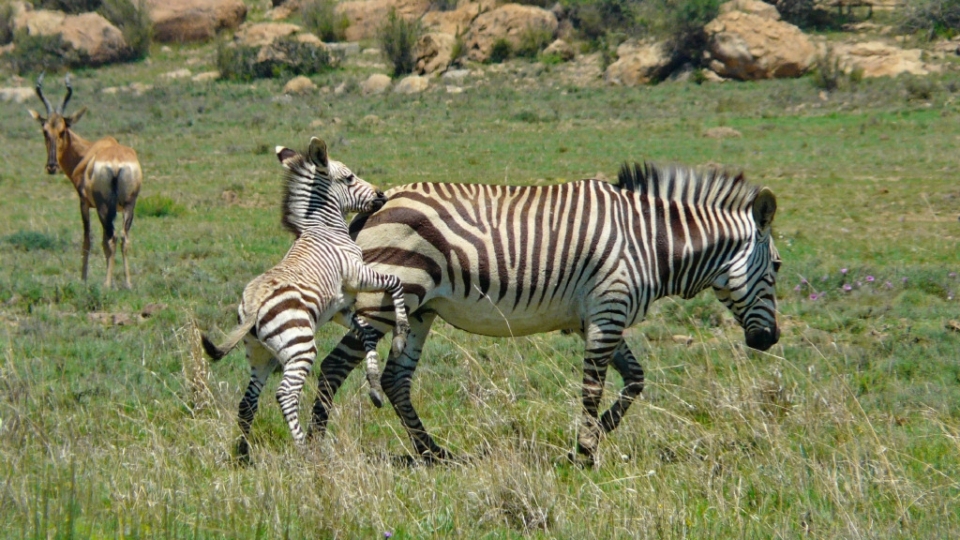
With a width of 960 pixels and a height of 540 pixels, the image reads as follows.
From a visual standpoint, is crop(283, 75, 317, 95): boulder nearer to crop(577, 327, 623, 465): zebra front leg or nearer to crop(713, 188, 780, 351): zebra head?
crop(713, 188, 780, 351): zebra head

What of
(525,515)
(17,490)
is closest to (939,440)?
(525,515)

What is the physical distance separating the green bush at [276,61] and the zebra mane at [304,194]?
96.4 feet

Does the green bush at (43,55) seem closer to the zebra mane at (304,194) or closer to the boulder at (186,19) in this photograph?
the boulder at (186,19)

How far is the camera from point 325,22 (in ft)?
140

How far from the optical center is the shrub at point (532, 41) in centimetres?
3634

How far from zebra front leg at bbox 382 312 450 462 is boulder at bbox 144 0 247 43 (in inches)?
1585

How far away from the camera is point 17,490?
4637 millimetres

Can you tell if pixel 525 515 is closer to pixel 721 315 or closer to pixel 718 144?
pixel 721 315

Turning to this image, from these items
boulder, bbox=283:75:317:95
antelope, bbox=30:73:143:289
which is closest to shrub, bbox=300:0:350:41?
boulder, bbox=283:75:317:95

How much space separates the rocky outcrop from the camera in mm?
29672

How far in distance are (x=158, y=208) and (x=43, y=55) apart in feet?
89.9

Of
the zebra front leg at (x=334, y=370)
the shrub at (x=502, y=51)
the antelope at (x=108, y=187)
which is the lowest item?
the shrub at (x=502, y=51)

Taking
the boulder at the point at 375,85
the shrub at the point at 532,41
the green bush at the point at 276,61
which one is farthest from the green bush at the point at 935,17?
the green bush at the point at 276,61

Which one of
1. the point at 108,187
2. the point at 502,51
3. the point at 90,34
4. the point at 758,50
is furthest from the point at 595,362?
the point at 90,34
